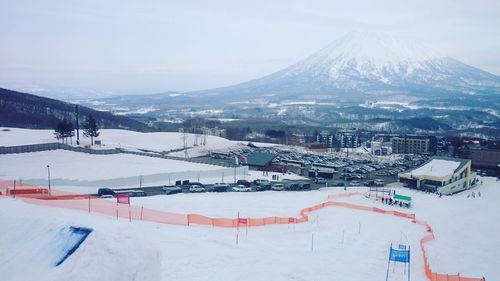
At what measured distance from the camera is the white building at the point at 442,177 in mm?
34812

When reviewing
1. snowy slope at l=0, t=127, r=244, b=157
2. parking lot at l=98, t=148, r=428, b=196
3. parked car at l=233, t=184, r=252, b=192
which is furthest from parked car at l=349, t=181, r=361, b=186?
snowy slope at l=0, t=127, r=244, b=157

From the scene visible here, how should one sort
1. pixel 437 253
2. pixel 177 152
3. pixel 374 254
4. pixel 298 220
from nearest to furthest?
pixel 374 254 → pixel 437 253 → pixel 298 220 → pixel 177 152

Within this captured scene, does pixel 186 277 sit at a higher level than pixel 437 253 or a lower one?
higher

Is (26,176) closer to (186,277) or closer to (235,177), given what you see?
(235,177)

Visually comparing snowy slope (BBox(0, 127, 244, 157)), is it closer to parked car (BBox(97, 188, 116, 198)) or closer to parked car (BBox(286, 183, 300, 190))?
parked car (BBox(97, 188, 116, 198))

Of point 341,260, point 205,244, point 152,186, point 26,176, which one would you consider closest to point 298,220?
point 341,260

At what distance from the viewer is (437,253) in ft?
57.6

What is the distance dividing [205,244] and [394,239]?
905 centimetres

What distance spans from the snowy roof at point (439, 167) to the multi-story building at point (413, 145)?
32334mm

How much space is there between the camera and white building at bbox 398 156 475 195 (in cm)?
3481

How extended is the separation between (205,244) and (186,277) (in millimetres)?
2520

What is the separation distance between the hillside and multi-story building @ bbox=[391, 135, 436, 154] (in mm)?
58979

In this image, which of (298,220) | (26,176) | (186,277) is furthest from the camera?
(26,176)

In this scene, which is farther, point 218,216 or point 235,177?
point 235,177
